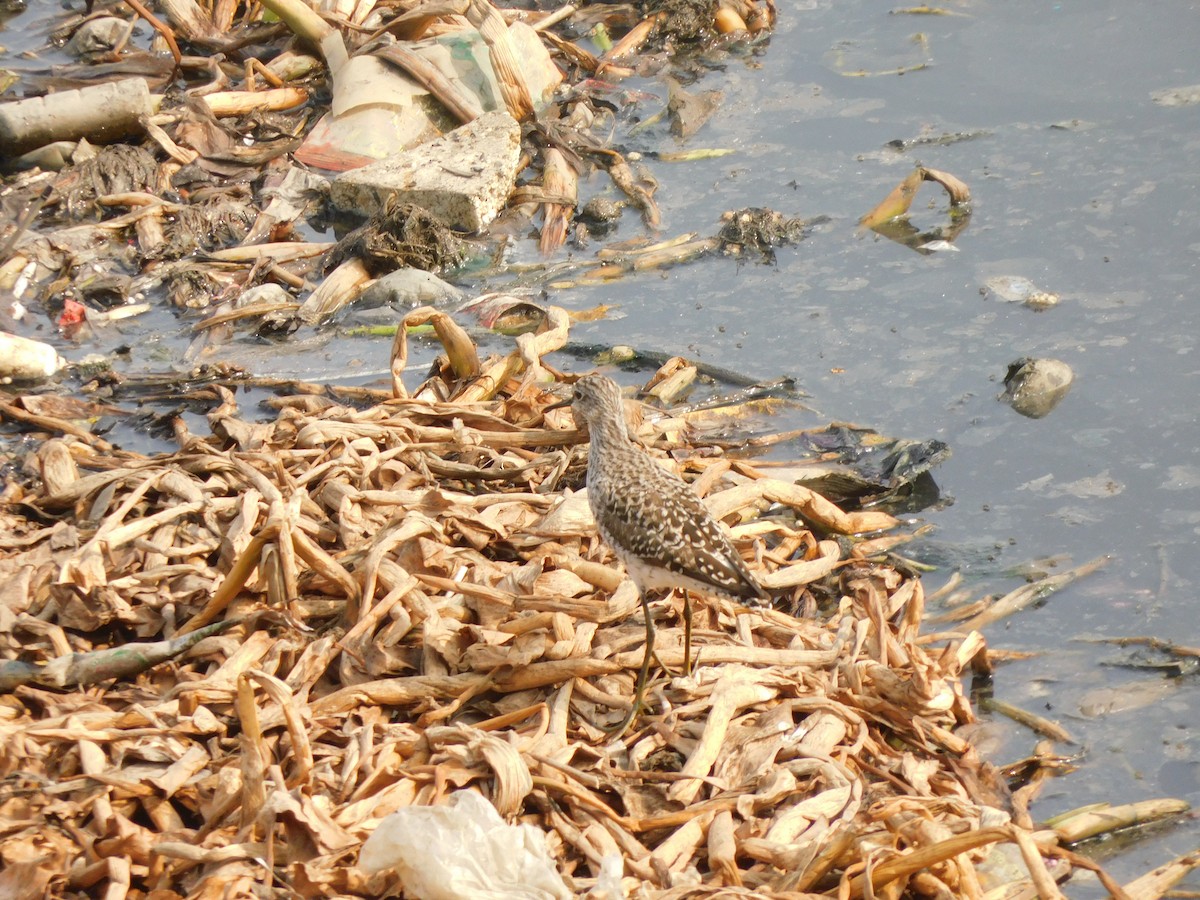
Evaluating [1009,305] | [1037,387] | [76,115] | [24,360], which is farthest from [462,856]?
[76,115]

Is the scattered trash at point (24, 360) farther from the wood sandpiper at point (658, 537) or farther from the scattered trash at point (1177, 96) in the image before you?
the scattered trash at point (1177, 96)

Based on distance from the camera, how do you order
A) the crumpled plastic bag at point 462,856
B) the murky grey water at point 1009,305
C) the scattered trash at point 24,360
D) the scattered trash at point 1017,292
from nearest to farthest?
the crumpled plastic bag at point 462,856, the murky grey water at point 1009,305, the scattered trash at point 24,360, the scattered trash at point 1017,292

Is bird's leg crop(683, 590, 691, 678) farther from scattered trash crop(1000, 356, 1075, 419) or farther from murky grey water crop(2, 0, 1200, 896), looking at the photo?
scattered trash crop(1000, 356, 1075, 419)

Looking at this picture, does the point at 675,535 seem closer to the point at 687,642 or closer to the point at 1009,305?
the point at 687,642

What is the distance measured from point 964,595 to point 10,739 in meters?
3.53

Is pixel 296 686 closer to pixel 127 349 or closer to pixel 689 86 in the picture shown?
pixel 127 349

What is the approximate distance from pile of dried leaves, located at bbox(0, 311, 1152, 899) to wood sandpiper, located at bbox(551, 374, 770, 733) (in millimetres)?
204

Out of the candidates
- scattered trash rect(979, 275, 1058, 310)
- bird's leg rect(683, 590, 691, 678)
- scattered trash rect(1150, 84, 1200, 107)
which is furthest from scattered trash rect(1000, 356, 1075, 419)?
scattered trash rect(1150, 84, 1200, 107)

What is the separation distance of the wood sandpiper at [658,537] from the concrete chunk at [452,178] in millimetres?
3413

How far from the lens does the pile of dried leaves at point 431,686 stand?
3.40 meters

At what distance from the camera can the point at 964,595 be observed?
5.18 metres

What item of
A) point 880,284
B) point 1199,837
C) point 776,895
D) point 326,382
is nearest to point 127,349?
point 326,382

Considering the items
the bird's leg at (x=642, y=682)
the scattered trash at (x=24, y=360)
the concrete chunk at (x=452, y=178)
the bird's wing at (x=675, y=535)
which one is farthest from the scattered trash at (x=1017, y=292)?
the scattered trash at (x=24, y=360)

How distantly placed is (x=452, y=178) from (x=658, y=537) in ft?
13.7
